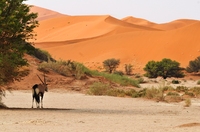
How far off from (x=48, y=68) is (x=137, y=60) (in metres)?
49.5

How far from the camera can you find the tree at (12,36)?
21203mm

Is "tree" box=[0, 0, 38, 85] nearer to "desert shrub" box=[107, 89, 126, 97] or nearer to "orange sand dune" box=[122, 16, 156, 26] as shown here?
"desert shrub" box=[107, 89, 126, 97]

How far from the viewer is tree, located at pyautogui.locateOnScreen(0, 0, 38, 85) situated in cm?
2120

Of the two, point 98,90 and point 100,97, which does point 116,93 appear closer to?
point 98,90

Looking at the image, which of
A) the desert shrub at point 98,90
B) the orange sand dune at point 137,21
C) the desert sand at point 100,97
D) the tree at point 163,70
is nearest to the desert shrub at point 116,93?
the desert shrub at point 98,90

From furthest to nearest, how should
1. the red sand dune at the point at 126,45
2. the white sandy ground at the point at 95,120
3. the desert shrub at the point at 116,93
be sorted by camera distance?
1. the red sand dune at the point at 126,45
2. the desert shrub at the point at 116,93
3. the white sandy ground at the point at 95,120

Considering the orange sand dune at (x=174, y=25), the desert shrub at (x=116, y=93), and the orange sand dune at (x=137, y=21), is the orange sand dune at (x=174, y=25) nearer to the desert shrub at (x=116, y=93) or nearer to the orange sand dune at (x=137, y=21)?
the orange sand dune at (x=137, y=21)

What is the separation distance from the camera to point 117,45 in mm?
101312

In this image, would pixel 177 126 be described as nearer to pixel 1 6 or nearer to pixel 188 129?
pixel 188 129

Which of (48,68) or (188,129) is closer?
(188,129)

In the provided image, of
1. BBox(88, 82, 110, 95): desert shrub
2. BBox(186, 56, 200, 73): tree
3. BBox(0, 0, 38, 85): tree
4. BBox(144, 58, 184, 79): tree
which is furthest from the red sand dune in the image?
BBox(0, 0, 38, 85): tree

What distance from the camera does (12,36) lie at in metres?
22.1

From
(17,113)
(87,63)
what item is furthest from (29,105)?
(87,63)

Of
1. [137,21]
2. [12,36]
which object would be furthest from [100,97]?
[137,21]
